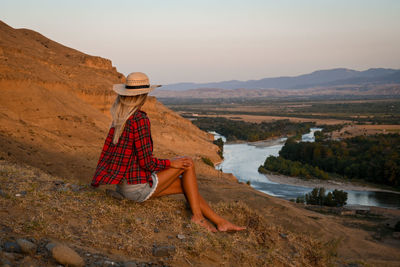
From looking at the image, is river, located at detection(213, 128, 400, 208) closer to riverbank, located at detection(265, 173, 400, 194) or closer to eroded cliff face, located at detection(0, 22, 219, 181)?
riverbank, located at detection(265, 173, 400, 194)

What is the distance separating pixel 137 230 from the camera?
14.4 ft

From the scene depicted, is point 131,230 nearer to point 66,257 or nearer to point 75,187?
point 66,257

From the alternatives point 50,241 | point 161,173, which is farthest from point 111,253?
point 161,173

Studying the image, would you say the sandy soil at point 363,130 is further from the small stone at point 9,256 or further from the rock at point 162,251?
the small stone at point 9,256

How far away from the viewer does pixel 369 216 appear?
63.7 ft

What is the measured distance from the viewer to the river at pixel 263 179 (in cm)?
2755

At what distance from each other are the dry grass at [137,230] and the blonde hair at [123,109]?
107 centimetres

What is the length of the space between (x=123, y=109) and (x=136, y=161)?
688 millimetres

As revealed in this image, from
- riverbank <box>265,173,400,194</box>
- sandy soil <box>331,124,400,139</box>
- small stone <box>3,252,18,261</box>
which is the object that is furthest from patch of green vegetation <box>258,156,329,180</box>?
small stone <box>3,252,18,261</box>

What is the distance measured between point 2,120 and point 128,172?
12522 millimetres

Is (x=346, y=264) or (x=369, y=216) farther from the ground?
(x=346, y=264)

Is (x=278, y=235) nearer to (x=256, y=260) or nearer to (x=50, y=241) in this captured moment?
(x=256, y=260)

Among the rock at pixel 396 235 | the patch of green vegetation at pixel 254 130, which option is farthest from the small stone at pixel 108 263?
the patch of green vegetation at pixel 254 130

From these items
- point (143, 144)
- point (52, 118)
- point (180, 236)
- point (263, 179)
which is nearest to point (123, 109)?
point (143, 144)
